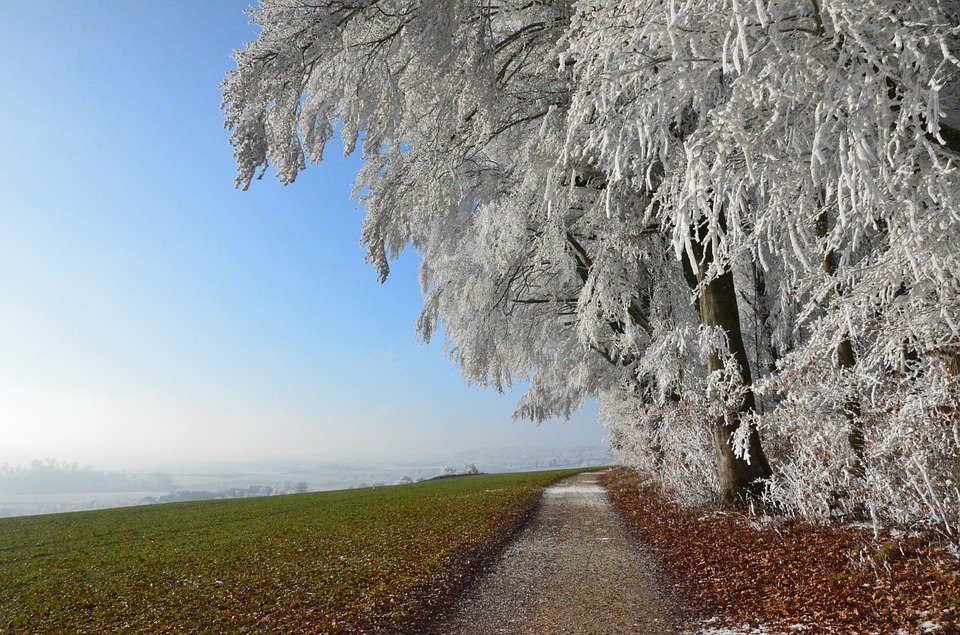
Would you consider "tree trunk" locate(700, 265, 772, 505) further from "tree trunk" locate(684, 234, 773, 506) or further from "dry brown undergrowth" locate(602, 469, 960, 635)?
"dry brown undergrowth" locate(602, 469, 960, 635)

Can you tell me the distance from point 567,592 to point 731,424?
12.3ft

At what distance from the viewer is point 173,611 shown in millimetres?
5629

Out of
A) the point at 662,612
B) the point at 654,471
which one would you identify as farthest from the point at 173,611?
the point at 654,471

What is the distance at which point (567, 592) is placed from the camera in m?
5.41

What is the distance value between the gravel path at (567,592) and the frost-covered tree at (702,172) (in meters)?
1.90

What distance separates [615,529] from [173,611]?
6303mm

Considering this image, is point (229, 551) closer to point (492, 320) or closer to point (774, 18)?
point (492, 320)

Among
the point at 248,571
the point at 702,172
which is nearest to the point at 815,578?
the point at 702,172

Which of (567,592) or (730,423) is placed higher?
(730,423)

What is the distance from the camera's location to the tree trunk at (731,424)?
24.5ft

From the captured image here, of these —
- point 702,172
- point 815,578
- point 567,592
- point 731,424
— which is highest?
point 702,172

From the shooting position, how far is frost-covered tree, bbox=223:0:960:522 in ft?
9.76

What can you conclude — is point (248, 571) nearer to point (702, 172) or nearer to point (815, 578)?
point (815, 578)

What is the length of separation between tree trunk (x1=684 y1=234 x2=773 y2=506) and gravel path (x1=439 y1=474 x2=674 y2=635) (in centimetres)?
165
